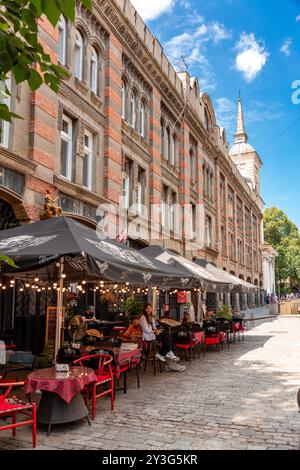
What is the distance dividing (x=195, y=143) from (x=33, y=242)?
22.2 metres

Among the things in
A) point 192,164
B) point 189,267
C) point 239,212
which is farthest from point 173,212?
point 239,212

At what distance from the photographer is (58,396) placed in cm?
574

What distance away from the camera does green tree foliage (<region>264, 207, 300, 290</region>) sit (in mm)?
78000

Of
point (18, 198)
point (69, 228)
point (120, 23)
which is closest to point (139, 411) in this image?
point (69, 228)

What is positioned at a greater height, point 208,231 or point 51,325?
point 208,231

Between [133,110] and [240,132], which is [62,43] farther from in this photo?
[240,132]

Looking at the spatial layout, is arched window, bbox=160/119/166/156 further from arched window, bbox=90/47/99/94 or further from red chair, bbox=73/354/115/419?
red chair, bbox=73/354/115/419

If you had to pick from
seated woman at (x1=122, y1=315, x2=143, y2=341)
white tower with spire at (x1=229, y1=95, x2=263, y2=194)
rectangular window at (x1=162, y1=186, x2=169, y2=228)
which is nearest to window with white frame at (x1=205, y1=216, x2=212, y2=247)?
rectangular window at (x1=162, y1=186, x2=169, y2=228)

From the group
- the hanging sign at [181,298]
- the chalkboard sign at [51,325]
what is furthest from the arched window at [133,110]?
the chalkboard sign at [51,325]

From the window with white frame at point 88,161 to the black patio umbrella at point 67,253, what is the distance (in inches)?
238

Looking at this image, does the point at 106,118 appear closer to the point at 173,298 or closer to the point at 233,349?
the point at 233,349

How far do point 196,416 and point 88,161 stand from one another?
11.1 metres

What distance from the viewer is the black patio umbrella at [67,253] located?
7.04 meters

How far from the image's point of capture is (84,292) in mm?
15523
